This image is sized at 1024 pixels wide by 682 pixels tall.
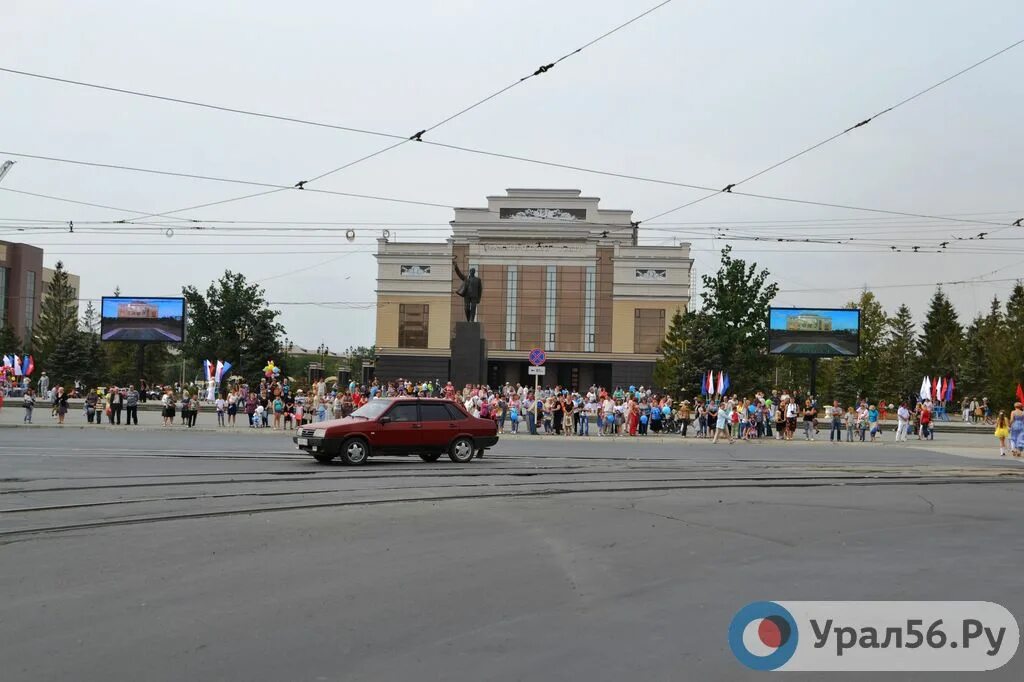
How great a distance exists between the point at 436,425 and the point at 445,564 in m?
12.7

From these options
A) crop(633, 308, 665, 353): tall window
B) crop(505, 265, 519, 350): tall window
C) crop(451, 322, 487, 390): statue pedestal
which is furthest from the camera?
crop(505, 265, 519, 350): tall window

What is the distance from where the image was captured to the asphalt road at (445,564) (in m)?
6.32

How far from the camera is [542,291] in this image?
9112 centimetres

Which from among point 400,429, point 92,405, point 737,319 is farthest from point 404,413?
point 737,319

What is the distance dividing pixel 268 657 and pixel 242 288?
81.9 m

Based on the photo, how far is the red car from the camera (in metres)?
20.7

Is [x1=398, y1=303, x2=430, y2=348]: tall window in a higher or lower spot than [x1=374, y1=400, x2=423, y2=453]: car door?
higher

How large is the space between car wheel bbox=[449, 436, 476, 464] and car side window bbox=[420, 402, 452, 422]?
0.54m

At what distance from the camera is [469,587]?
27.4ft

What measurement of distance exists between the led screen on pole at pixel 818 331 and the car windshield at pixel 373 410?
35.0m

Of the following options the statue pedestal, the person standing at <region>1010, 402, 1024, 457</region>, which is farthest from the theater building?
the person standing at <region>1010, 402, 1024, 457</region>

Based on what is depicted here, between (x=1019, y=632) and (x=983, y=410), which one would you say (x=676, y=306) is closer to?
(x=983, y=410)

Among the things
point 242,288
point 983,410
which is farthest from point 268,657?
point 242,288

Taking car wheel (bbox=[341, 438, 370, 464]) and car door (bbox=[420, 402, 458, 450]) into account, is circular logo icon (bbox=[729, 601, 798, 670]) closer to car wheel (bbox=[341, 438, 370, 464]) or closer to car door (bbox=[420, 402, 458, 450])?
car wheel (bbox=[341, 438, 370, 464])
